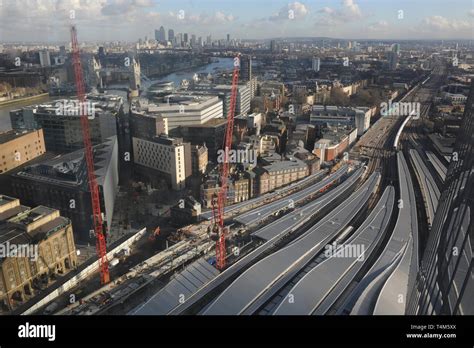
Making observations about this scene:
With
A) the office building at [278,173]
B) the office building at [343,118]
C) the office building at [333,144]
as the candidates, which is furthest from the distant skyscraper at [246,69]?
the office building at [278,173]

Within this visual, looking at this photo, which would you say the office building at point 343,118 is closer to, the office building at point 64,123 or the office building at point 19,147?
the office building at point 64,123

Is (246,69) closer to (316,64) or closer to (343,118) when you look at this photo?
(343,118)

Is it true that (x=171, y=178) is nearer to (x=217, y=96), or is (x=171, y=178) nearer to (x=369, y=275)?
(x=369, y=275)

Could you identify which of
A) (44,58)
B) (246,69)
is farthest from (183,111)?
(246,69)

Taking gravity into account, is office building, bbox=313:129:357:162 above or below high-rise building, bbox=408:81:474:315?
below

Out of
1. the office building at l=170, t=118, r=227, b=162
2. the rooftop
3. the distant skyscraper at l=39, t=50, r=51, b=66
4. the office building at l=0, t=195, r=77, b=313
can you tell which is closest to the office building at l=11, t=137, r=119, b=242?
the office building at l=0, t=195, r=77, b=313

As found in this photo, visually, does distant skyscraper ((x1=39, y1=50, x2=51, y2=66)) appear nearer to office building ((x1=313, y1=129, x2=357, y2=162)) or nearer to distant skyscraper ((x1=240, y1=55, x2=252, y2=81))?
office building ((x1=313, y1=129, x2=357, y2=162))
